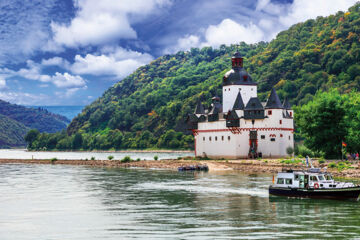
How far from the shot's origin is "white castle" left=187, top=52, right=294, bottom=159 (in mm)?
100250

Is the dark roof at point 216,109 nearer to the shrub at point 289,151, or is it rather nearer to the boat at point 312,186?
the shrub at point 289,151

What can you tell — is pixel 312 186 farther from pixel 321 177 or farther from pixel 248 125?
pixel 248 125

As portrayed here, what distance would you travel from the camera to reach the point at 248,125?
333 feet

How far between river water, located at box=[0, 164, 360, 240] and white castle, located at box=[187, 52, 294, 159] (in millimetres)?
45000

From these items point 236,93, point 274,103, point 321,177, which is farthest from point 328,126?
point 321,177

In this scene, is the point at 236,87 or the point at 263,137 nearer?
the point at 263,137

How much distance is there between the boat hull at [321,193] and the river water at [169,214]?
0.61 metres

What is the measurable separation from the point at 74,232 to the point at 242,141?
74.1m

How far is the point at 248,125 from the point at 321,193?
195ft

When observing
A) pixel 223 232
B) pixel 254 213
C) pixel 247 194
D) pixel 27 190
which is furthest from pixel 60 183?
pixel 223 232

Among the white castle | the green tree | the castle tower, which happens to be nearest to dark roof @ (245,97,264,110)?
the white castle

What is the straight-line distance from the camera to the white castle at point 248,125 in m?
100

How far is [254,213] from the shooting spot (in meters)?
36.6

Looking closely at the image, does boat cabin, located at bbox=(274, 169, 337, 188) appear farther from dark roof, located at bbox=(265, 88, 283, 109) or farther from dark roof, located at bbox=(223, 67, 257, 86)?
dark roof, located at bbox=(223, 67, 257, 86)
